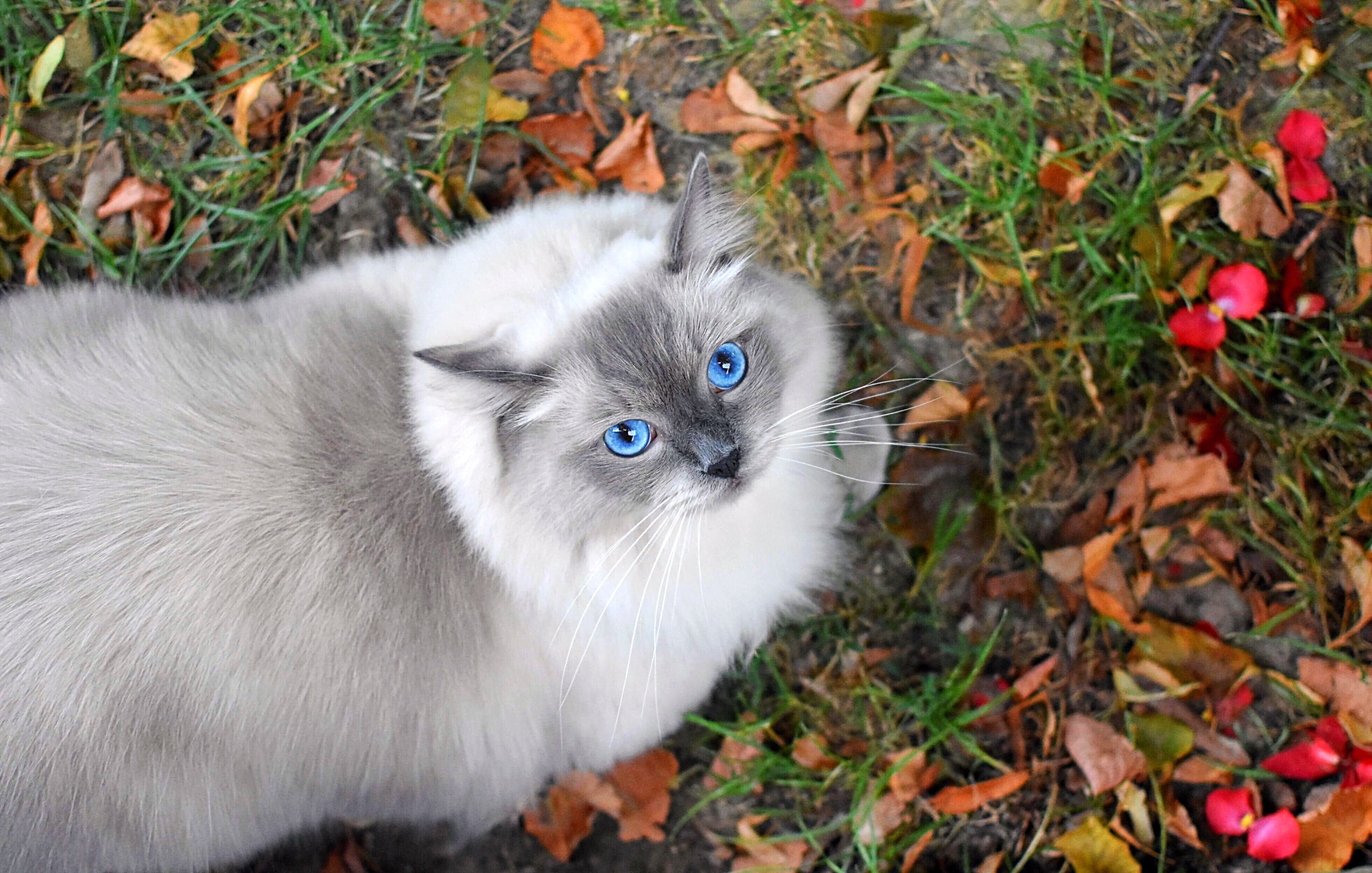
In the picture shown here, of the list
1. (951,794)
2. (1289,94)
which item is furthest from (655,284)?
(1289,94)

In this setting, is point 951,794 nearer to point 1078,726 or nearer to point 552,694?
point 1078,726

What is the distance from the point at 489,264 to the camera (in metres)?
1.56

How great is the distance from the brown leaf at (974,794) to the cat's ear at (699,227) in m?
1.44

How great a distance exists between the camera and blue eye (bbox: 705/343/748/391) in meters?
1.48

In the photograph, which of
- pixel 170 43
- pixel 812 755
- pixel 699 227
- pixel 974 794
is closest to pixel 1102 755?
pixel 974 794

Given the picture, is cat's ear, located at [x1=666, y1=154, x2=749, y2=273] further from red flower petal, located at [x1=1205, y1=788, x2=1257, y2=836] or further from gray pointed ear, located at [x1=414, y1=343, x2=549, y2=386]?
red flower petal, located at [x1=1205, y1=788, x2=1257, y2=836]

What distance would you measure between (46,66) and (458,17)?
104cm

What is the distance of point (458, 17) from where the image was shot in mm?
2359

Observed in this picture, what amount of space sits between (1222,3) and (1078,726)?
5.96 ft

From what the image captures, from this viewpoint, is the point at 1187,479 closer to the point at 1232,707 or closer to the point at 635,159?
the point at 1232,707

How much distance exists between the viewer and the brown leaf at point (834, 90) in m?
2.29

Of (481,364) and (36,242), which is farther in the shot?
(36,242)

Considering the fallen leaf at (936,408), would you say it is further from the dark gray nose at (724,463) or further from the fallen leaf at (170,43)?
the fallen leaf at (170,43)

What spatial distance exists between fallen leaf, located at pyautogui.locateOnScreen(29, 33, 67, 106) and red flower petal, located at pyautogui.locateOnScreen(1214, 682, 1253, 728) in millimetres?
3292
